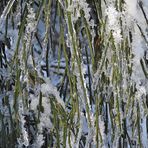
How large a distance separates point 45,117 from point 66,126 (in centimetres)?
26

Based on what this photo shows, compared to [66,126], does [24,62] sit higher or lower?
higher

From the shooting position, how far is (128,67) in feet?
2.92

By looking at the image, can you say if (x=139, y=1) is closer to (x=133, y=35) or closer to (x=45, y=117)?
(x=133, y=35)

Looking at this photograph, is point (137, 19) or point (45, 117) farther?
point (45, 117)

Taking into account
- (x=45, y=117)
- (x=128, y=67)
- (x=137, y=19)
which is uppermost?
(x=137, y=19)

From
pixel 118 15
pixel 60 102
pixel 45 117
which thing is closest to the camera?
pixel 118 15

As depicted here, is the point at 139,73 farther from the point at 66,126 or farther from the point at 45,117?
the point at 45,117

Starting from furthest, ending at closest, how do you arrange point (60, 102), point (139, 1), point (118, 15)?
point (60, 102), point (139, 1), point (118, 15)

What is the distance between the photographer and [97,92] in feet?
2.91

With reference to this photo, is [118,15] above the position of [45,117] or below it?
above

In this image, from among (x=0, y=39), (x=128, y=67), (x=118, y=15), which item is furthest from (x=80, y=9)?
(x=0, y=39)

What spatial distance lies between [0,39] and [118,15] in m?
0.46

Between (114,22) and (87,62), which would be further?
(87,62)

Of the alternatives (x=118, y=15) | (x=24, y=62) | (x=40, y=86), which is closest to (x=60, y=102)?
(x=40, y=86)
